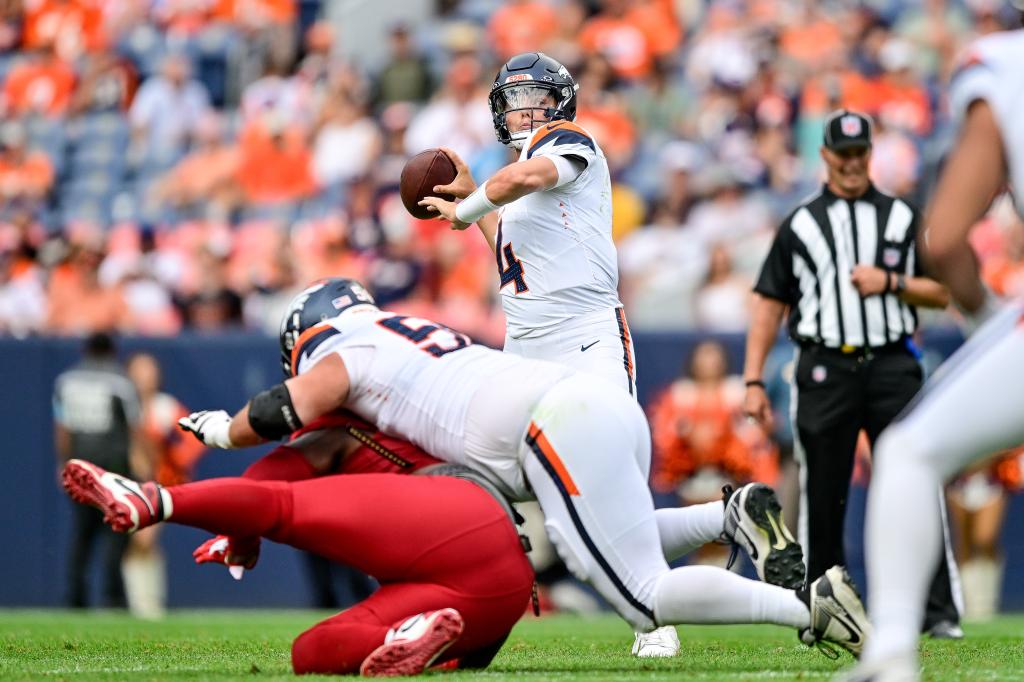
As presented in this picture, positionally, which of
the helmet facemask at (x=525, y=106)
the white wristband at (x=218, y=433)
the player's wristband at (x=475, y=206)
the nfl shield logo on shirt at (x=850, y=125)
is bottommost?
the white wristband at (x=218, y=433)

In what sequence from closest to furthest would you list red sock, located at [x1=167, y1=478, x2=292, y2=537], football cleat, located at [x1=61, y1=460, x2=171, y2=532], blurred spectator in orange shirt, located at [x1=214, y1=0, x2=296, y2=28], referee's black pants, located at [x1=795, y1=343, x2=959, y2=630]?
football cleat, located at [x1=61, y1=460, x2=171, y2=532], red sock, located at [x1=167, y1=478, x2=292, y2=537], referee's black pants, located at [x1=795, y1=343, x2=959, y2=630], blurred spectator in orange shirt, located at [x1=214, y1=0, x2=296, y2=28]

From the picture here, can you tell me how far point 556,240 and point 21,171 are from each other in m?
9.98

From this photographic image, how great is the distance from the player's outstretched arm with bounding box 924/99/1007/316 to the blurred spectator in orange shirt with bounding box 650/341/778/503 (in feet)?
19.7

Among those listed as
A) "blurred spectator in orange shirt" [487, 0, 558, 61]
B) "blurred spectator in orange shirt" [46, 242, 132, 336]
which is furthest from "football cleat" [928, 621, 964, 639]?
"blurred spectator in orange shirt" [487, 0, 558, 61]

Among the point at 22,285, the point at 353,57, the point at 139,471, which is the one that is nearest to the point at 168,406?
the point at 139,471

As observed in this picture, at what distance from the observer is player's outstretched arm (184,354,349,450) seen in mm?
4410

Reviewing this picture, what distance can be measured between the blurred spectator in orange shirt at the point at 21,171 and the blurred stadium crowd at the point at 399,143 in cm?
2

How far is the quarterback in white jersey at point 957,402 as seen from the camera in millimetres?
3154

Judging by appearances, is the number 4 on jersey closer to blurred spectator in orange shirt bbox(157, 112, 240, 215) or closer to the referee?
the referee

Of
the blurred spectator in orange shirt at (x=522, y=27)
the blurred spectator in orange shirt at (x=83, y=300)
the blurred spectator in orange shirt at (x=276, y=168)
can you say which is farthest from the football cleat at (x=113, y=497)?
the blurred spectator in orange shirt at (x=522, y=27)

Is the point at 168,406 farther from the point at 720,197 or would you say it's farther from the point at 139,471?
the point at 720,197

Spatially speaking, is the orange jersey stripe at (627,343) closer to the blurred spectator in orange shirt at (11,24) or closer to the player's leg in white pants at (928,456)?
the player's leg in white pants at (928,456)

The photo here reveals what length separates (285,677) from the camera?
4.31 metres

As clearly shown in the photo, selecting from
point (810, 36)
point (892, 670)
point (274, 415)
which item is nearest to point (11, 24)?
point (810, 36)
